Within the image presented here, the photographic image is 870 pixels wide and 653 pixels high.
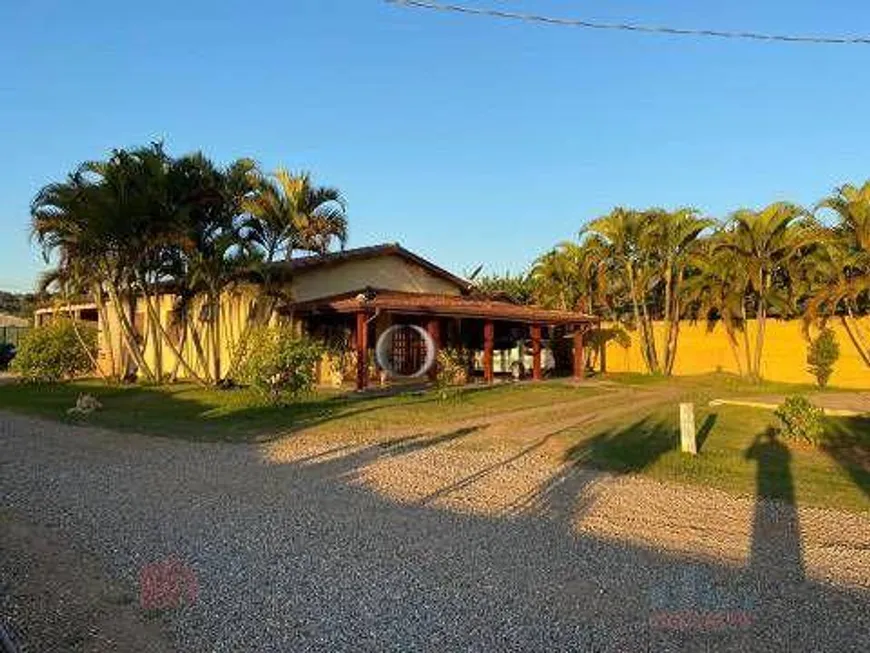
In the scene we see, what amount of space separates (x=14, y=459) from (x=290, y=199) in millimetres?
12198

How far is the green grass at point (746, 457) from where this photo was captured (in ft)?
33.8

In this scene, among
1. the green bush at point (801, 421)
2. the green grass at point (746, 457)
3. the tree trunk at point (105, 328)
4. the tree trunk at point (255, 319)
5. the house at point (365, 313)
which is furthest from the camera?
the tree trunk at point (105, 328)

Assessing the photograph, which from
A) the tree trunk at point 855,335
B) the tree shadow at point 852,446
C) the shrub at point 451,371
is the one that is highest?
the tree trunk at point 855,335

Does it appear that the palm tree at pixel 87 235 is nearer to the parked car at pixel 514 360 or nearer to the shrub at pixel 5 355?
the parked car at pixel 514 360

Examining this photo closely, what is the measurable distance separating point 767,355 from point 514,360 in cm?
801

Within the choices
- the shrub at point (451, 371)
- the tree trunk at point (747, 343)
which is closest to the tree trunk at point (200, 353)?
the shrub at point (451, 371)

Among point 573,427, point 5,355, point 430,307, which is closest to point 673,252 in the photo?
point 430,307

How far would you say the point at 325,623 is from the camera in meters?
5.20

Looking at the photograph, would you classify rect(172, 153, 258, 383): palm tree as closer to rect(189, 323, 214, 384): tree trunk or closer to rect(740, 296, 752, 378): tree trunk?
rect(189, 323, 214, 384): tree trunk

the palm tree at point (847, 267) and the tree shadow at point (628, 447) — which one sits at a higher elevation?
the palm tree at point (847, 267)

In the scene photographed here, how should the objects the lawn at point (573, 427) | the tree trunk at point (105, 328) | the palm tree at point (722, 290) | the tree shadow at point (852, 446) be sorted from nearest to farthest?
1. the lawn at point (573, 427)
2. the tree shadow at point (852, 446)
3. the tree trunk at point (105, 328)
4. the palm tree at point (722, 290)

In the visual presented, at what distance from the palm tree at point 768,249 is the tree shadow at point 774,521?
14.3m

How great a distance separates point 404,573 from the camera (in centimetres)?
626

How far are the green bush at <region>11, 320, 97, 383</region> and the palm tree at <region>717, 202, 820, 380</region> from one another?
65.0 feet
